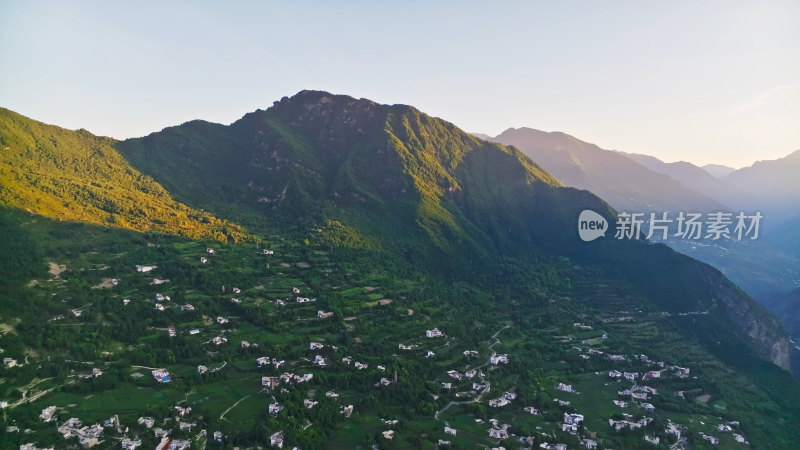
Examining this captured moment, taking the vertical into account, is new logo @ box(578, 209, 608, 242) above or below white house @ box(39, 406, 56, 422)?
above

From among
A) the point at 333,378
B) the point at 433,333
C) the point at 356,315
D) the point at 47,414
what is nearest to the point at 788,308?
the point at 433,333

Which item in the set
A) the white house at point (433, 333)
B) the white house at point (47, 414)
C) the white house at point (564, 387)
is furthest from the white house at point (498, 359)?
the white house at point (47, 414)

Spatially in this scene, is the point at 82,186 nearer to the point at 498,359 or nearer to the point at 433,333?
the point at 433,333

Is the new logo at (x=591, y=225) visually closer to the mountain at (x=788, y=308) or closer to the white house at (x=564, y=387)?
the mountain at (x=788, y=308)

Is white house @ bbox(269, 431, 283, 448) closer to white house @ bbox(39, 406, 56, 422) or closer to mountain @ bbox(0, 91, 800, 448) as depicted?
mountain @ bbox(0, 91, 800, 448)

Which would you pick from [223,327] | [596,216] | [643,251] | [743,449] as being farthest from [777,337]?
[223,327]

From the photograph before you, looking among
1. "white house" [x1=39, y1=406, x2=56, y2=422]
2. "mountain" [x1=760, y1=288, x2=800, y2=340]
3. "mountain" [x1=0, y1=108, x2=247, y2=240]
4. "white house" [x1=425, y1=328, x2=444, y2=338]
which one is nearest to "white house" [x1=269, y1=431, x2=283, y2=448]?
"white house" [x1=39, y1=406, x2=56, y2=422]

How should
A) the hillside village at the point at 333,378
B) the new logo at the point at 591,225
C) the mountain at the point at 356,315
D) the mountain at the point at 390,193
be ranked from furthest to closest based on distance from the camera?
the new logo at the point at 591,225
the mountain at the point at 390,193
the mountain at the point at 356,315
the hillside village at the point at 333,378
